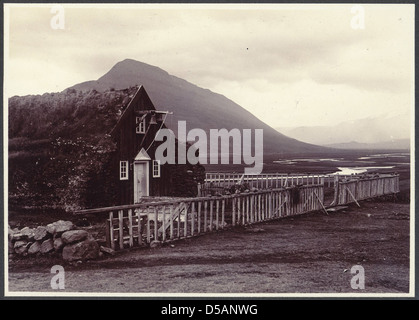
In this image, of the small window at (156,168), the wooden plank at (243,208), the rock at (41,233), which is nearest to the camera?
the rock at (41,233)

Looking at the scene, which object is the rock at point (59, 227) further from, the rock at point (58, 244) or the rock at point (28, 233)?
the rock at point (28, 233)

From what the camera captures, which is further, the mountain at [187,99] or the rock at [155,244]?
the mountain at [187,99]

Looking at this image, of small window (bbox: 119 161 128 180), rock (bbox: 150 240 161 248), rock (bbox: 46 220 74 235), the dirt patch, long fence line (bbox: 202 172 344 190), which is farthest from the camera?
long fence line (bbox: 202 172 344 190)

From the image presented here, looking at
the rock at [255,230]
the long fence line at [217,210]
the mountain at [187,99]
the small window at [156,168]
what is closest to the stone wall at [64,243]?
the long fence line at [217,210]

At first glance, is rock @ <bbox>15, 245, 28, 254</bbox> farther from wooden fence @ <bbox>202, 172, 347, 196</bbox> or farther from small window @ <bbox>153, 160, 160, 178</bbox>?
wooden fence @ <bbox>202, 172, 347, 196</bbox>

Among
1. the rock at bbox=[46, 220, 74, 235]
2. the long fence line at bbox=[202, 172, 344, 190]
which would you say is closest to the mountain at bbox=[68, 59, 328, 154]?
the long fence line at bbox=[202, 172, 344, 190]

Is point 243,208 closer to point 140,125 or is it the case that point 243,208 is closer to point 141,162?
point 141,162
